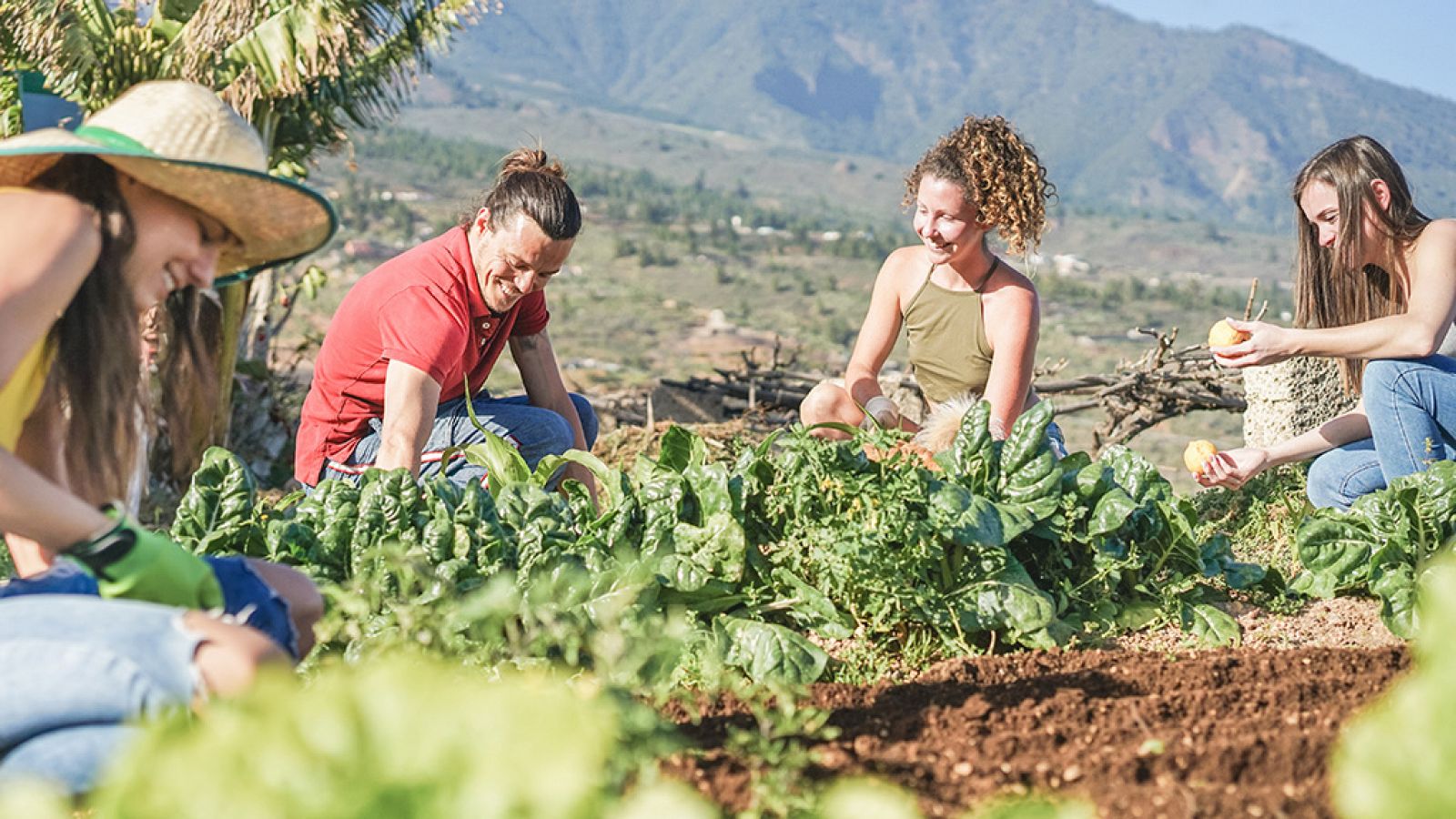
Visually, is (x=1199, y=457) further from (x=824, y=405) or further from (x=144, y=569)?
(x=144, y=569)

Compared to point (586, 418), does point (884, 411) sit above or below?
above

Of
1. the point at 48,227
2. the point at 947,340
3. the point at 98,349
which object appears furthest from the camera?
the point at 947,340

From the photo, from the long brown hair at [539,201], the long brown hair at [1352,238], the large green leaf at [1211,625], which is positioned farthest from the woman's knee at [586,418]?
the long brown hair at [1352,238]

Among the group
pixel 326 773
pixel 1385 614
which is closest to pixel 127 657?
pixel 326 773

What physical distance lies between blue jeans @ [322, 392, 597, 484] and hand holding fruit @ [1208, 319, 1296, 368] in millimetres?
2067

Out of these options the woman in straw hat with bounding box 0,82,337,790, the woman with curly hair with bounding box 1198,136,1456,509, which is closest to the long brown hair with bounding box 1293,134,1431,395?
the woman with curly hair with bounding box 1198,136,1456,509

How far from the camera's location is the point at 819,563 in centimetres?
333

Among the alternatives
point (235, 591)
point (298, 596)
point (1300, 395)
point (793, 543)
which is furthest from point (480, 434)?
point (1300, 395)

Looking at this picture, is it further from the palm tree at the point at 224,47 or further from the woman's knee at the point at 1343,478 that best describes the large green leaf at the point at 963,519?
the palm tree at the point at 224,47

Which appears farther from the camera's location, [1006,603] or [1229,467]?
[1229,467]

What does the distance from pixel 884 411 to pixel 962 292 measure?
0.54 m

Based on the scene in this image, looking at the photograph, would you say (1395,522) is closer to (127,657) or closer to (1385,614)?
(1385,614)

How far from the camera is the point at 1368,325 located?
4.18 metres

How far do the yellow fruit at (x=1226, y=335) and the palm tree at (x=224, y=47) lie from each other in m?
4.82
